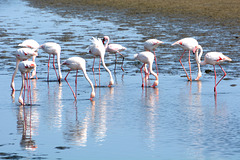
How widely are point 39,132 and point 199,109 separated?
2.94m

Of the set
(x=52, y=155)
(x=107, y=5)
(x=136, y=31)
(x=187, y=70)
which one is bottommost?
(x=52, y=155)

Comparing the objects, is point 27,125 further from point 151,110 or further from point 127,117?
point 151,110

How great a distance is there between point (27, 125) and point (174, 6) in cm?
2518

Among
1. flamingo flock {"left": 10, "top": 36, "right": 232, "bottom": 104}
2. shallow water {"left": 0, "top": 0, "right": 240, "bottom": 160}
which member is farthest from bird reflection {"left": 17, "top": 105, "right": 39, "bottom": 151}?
flamingo flock {"left": 10, "top": 36, "right": 232, "bottom": 104}

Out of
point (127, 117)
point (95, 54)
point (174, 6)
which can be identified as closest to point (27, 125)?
point (127, 117)

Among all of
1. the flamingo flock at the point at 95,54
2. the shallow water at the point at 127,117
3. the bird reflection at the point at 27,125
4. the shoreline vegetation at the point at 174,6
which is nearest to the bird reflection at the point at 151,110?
the shallow water at the point at 127,117

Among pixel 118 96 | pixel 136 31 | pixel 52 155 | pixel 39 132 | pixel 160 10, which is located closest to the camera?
pixel 52 155

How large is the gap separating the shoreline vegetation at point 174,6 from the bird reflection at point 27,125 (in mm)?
15828

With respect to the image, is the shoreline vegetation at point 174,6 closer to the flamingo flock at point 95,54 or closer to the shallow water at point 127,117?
the shallow water at point 127,117

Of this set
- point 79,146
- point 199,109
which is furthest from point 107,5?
point 79,146

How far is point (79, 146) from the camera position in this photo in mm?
7125

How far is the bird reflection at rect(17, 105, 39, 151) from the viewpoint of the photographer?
7.24 meters

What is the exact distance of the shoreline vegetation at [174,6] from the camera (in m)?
27.0

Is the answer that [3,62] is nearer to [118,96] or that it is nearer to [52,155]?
[118,96]
